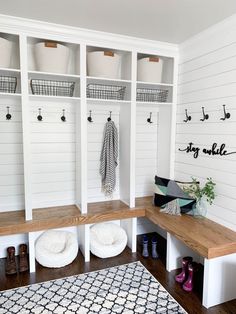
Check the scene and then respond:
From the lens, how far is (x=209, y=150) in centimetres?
245

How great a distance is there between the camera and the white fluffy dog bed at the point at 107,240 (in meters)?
2.64

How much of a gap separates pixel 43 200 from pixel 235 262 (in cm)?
203

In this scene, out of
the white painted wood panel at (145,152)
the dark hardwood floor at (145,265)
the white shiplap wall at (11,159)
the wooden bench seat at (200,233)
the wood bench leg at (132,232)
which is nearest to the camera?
the wooden bench seat at (200,233)

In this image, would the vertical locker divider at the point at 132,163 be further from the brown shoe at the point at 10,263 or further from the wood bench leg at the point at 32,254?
the brown shoe at the point at 10,263

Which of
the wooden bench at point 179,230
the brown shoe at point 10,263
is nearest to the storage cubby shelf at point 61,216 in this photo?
the wooden bench at point 179,230

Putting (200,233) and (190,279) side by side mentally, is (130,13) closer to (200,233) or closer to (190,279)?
(200,233)

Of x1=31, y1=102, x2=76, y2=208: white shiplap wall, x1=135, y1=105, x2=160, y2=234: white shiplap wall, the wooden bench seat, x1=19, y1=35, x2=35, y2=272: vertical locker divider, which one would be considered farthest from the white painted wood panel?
x1=19, y1=35, x2=35, y2=272: vertical locker divider

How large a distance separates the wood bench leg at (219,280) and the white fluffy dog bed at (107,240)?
1.00m

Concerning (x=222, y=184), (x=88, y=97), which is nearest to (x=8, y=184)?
(x=88, y=97)

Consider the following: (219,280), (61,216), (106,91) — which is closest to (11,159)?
(61,216)

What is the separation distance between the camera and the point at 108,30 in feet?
7.97

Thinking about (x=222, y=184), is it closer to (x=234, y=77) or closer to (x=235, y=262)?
(x=235, y=262)

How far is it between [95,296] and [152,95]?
223 centimetres

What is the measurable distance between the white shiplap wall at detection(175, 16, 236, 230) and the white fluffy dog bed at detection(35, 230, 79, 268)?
144cm
